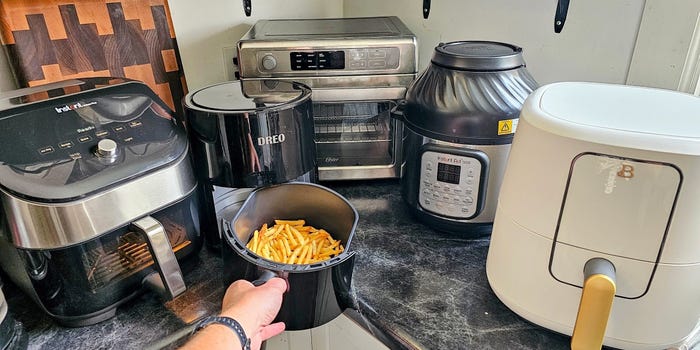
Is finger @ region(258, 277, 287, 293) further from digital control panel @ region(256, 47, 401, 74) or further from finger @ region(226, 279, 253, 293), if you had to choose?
digital control panel @ region(256, 47, 401, 74)

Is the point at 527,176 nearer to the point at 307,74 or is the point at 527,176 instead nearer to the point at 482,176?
the point at 482,176

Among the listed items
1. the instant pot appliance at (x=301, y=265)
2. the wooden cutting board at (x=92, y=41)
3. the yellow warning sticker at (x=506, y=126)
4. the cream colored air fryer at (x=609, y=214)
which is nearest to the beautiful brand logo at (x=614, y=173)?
the cream colored air fryer at (x=609, y=214)

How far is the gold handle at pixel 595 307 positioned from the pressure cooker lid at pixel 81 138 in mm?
592

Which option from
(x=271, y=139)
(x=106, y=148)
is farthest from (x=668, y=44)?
(x=106, y=148)

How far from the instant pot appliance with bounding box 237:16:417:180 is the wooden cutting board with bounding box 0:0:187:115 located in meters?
0.23

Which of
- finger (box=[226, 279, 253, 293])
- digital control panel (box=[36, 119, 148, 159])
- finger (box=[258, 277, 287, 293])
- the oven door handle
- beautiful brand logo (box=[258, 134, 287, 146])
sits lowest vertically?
finger (box=[226, 279, 253, 293])

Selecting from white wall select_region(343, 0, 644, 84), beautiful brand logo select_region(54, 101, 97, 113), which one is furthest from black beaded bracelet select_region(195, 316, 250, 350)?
white wall select_region(343, 0, 644, 84)

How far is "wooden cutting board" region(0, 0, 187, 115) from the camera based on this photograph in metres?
Answer: 0.88

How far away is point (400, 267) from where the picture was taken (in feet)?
2.59

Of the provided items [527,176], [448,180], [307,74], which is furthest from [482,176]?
[307,74]

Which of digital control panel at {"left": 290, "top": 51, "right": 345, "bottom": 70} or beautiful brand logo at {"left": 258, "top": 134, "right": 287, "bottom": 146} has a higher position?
digital control panel at {"left": 290, "top": 51, "right": 345, "bottom": 70}

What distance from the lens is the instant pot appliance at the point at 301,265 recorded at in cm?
63

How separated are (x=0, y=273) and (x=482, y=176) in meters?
0.80

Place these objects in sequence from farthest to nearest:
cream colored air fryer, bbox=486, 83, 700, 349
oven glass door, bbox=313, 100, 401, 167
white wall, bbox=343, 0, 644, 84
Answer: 1. oven glass door, bbox=313, 100, 401, 167
2. white wall, bbox=343, 0, 644, 84
3. cream colored air fryer, bbox=486, 83, 700, 349
